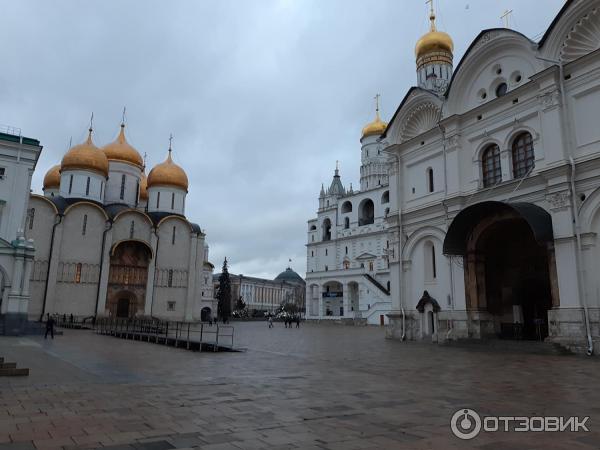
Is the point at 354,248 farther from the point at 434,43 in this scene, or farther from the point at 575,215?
the point at 575,215

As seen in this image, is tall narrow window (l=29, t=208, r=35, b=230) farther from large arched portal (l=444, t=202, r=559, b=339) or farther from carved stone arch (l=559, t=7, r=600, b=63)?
carved stone arch (l=559, t=7, r=600, b=63)

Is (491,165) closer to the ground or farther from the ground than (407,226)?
farther from the ground

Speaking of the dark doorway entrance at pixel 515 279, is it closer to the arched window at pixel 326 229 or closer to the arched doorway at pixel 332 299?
the arched doorway at pixel 332 299

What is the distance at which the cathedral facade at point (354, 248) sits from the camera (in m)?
53.6

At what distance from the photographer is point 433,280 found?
74.2 ft

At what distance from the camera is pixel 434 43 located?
106 ft

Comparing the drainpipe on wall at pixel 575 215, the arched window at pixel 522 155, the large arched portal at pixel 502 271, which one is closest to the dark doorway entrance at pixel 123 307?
the large arched portal at pixel 502 271

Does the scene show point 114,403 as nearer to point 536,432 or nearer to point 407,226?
point 536,432

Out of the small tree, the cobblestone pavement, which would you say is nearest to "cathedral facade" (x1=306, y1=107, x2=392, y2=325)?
the small tree

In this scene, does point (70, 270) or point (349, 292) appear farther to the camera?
point (349, 292)

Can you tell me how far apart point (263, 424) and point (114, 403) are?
251 centimetres

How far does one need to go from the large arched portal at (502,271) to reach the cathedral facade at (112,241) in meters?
28.8

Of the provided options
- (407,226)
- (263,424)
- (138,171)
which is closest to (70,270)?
(138,171)

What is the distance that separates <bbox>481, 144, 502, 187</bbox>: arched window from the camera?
20.8 m
